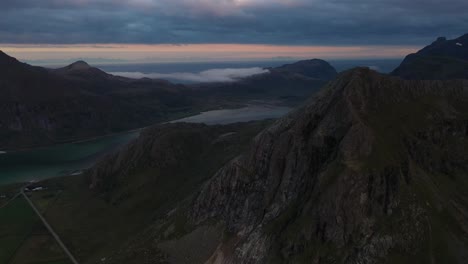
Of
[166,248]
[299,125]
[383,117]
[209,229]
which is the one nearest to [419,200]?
[383,117]

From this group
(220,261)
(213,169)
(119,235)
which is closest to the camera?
(220,261)

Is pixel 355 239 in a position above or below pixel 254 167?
below

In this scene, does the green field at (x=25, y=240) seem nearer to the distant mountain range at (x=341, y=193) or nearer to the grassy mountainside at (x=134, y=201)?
the grassy mountainside at (x=134, y=201)

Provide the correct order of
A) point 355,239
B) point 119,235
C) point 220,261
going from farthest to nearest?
point 119,235 < point 220,261 < point 355,239

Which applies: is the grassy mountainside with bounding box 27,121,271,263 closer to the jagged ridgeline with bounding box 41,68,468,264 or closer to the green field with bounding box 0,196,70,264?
the jagged ridgeline with bounding box 41,68,468,264

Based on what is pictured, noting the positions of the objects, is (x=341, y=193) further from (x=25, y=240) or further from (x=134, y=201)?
(x=25, y=240)

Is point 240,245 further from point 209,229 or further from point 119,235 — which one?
point 119,235

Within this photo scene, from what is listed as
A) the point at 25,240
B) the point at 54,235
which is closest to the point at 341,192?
the point at 54,235
